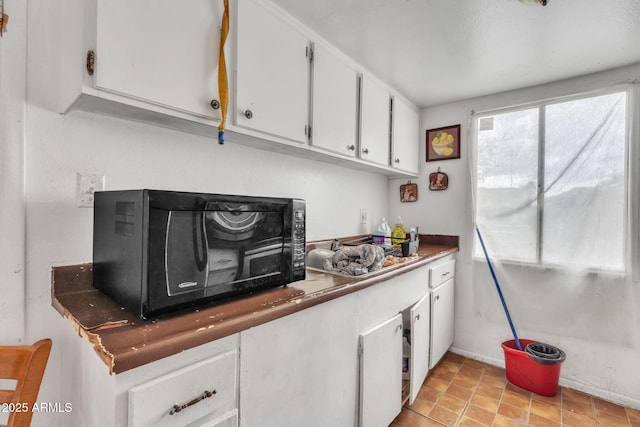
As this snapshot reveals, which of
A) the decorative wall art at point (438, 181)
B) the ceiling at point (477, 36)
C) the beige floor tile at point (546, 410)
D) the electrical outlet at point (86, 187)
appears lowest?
the beige floor tile at point (546, 410)

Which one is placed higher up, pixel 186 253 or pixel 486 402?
pixel 186 253

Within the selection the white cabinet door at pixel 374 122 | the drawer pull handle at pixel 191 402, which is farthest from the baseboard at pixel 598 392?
the drawer pull handle at pixel 191 402

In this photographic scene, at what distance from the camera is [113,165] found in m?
1.07

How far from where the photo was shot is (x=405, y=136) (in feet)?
7.68

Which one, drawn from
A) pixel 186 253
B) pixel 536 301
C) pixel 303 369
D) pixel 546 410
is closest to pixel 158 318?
pixel 186 253

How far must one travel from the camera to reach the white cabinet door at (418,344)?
1626mm

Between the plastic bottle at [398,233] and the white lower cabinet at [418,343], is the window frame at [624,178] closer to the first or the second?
the plastic bottle at [398,233]

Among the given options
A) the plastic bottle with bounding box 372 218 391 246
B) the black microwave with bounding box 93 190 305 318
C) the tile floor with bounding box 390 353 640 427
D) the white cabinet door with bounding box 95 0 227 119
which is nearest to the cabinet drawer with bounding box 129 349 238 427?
the black microwave with bounding box 93 190 305 318

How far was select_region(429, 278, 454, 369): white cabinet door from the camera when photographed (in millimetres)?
1964

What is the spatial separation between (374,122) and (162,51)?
52.6 inches

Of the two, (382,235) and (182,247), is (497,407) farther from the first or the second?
(182,247)

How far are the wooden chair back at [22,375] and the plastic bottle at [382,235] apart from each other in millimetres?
1916

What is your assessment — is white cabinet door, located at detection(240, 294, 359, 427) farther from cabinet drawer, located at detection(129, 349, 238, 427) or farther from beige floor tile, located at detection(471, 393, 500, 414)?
beige floor tile, located at detection(471, 393, 500, 414)

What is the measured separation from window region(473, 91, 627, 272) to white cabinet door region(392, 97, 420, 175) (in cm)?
48
